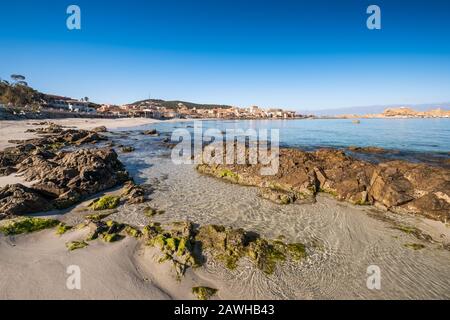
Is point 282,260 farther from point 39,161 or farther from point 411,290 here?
point 39,161

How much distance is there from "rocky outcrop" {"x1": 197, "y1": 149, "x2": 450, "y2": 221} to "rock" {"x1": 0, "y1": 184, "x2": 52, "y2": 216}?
9.16 m

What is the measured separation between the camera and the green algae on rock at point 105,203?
32.9ft

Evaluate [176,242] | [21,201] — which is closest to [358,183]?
[176,242]

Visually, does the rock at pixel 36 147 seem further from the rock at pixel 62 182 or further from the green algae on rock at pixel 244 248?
the green algae on rock at pixel 244 248

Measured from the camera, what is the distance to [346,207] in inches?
429

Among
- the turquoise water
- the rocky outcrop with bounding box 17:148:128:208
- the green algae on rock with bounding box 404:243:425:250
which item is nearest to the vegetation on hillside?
the turquoise water

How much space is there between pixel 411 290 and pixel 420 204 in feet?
19.3

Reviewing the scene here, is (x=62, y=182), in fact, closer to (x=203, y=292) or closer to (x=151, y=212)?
(x=151, y=212)

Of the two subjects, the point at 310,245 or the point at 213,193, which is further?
the point at 213,193

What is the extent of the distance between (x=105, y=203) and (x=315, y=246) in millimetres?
8541

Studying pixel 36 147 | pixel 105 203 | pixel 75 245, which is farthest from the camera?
pixel 36 147

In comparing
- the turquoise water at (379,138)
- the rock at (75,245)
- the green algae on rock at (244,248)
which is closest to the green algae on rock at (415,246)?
the green algae on rock at (244,248)

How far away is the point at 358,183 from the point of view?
1212 cm
